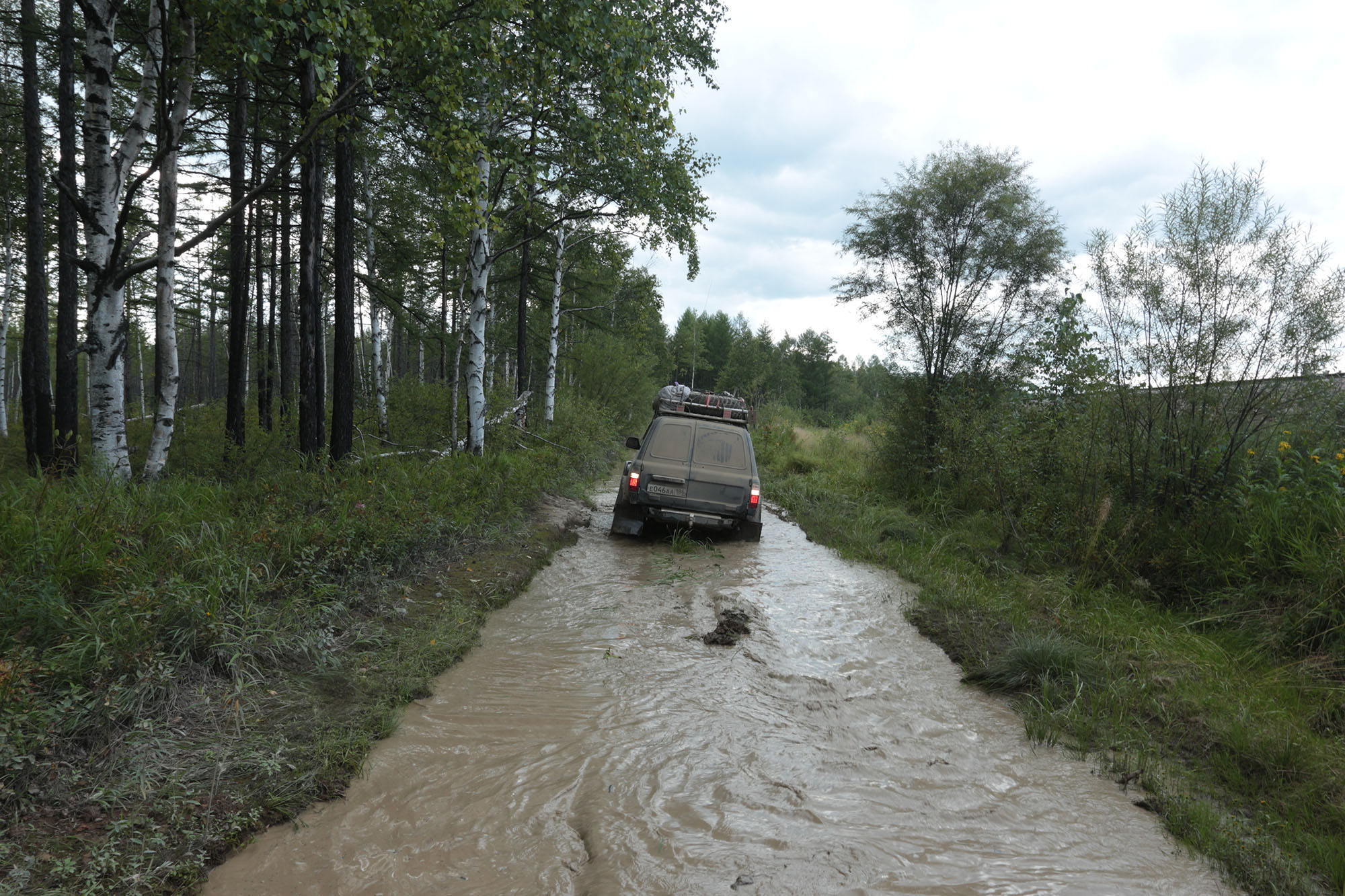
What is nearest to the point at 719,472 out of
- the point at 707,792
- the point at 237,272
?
the point at 707,792

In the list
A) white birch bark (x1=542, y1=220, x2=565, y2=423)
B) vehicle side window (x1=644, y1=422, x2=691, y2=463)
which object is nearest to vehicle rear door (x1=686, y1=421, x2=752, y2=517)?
vehicle side window (x1=644, y1=422, x2=691, y2=463)

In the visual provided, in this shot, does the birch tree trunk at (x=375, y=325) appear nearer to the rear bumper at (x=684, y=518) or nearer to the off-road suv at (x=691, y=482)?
the off-road suv at (x=691, y=482)

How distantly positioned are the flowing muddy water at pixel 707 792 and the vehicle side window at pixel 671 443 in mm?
3818

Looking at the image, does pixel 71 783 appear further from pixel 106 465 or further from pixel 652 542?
pixel 652 542

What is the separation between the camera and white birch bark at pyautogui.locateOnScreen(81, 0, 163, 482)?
19.9ft

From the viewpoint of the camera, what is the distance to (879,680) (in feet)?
15.9

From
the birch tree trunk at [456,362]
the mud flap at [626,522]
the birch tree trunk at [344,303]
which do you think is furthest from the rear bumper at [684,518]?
the birch tree trunk at [456,362]

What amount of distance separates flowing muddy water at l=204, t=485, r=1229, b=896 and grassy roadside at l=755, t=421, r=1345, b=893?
0.74 feet

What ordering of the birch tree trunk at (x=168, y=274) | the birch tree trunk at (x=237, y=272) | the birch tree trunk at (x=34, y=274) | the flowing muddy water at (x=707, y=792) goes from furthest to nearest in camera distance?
the birch tree trunk at (x=237, y=272)
the birch tree trunk at (x=34, y=274)
the birch tree trunk at (x=168, y=274)
the flowing muddy water at (x=707, y=792)

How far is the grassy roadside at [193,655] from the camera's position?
96.5 inches

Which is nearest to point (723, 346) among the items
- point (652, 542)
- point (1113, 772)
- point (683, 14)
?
point (683, 14)

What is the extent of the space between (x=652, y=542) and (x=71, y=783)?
22.6ft

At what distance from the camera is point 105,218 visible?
6.25 metres

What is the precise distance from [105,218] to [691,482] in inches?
272
